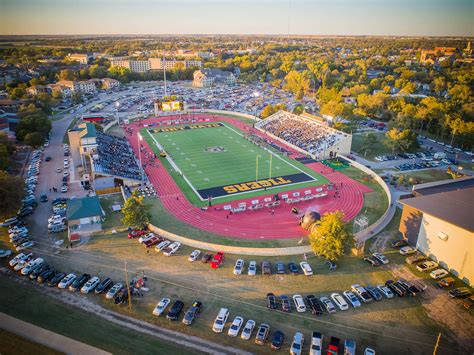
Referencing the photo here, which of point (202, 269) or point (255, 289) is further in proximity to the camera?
point (202, 269)

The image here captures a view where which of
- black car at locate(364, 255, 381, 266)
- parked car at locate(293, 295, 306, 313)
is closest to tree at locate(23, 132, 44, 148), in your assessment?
parked car at locate(293, 295, 306, 313)

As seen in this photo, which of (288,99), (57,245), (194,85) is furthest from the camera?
(194,85)

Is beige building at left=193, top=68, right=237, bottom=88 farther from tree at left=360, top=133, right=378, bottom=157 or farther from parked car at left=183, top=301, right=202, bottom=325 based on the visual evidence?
parked car at left=183, top=301, right=202, bottom=325

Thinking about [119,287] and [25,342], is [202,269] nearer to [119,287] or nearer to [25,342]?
[119,287]

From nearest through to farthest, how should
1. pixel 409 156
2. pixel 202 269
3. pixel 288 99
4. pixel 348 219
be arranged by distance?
pixel 202 269 → pixel 348 219 → pixel 409 156 → pixel 288 99

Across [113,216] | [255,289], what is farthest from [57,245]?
[255,289]
